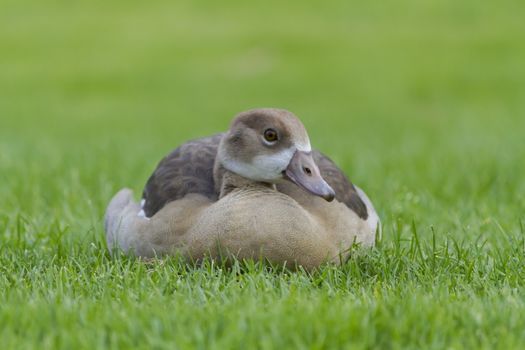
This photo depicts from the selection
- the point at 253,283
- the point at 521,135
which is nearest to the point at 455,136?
the point at 521,135

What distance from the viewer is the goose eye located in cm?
530

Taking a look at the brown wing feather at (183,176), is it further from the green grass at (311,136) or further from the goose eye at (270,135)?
the goose eye at (270,135)

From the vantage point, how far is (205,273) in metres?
4.87

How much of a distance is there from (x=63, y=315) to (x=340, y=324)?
1.09 m

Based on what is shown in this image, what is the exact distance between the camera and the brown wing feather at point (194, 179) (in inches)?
227

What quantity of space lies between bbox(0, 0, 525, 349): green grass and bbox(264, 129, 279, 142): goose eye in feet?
2.44

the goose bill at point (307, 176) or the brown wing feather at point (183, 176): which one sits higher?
the goose bill at point (307, 176)

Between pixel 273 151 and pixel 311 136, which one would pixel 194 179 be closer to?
pixel 273 151

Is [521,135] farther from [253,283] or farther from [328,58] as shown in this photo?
[328,58]

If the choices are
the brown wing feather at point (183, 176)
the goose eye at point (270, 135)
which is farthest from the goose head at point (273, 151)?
the brown wing feather at point (183, 176)

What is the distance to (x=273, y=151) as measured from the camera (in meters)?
5.31

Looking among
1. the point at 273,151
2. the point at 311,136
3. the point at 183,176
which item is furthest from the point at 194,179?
the point at 311,136

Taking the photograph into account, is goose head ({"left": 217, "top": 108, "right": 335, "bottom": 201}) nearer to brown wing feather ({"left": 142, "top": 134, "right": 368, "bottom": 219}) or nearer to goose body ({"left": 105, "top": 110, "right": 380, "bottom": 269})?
goose body ({"left": 105, "top": 110, "right": 380, "bottom": 269})

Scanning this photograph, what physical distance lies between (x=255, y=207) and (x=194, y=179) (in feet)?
2.68
